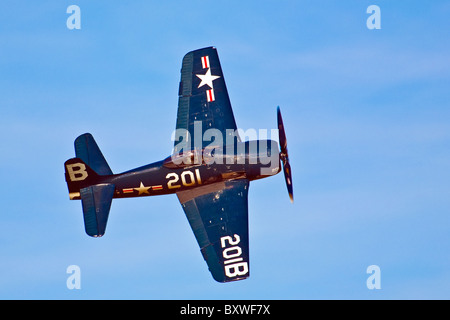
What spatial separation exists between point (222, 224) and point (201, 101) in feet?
19.5

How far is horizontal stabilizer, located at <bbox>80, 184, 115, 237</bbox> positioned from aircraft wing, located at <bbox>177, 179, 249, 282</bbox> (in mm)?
3111

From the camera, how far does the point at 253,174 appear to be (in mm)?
50969

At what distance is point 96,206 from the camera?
164ft

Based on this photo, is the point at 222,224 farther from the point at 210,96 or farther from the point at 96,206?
the point at 210,96

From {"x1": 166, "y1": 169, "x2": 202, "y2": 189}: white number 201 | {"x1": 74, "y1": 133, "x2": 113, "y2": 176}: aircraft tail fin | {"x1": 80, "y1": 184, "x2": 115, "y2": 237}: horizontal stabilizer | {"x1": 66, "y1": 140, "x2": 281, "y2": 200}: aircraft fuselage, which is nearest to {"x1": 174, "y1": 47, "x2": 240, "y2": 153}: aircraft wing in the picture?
{"x1": 66, "y1": 140, "x2": 281, "y2": 200}: aircraft fuselage

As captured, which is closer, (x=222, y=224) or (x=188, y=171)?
(x=222, y=224)

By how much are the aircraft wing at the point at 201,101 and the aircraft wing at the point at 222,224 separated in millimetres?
2047

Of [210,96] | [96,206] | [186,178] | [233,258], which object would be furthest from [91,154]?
[233,258]

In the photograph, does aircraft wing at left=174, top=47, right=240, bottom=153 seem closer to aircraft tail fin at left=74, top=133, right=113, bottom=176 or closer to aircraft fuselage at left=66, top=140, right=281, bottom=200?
aircraft fuselage at left=66, top=140, right=281, bottom=200

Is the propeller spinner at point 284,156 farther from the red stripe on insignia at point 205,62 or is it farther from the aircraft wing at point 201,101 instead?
the red stripe on insignia at point 205,62

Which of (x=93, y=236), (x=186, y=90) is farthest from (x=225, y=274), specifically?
(x=186, y=90)

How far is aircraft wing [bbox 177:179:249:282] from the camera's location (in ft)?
159

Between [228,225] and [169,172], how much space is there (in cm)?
354

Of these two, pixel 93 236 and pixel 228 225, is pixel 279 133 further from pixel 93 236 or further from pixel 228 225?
pixel 93 236
